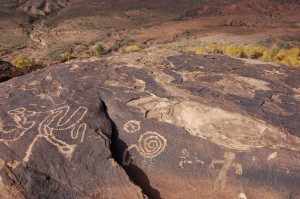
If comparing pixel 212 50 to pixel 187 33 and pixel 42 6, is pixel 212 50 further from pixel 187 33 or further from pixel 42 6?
pixel 42 6

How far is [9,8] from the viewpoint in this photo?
55.7m

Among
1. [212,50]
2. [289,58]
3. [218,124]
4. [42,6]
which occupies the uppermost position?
[218,124]

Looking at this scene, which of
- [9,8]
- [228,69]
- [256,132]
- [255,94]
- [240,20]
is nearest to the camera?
[256,132]

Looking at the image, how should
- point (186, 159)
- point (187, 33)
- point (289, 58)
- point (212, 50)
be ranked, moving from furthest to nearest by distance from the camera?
1. point (187, 33)
2. point (212, 50)
3. point (289, 58)
4. point (186, 159)

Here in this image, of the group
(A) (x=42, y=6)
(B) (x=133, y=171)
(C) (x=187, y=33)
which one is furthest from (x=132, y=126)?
(A) (x=42, y=6)

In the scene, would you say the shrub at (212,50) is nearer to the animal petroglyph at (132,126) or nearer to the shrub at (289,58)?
the shrub at (289,58)

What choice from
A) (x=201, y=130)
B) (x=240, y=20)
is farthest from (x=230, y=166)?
(x=240, y=20)

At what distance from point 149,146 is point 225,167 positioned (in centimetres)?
100

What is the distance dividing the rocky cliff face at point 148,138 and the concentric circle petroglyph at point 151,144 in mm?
13

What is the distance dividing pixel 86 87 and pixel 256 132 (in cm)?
266

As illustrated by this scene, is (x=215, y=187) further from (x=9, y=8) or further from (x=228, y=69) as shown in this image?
(x=9, y=8)

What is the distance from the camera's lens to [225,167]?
3.93m

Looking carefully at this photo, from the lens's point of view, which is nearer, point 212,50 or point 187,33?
point 212,50

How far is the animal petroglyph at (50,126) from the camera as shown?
3.90m
